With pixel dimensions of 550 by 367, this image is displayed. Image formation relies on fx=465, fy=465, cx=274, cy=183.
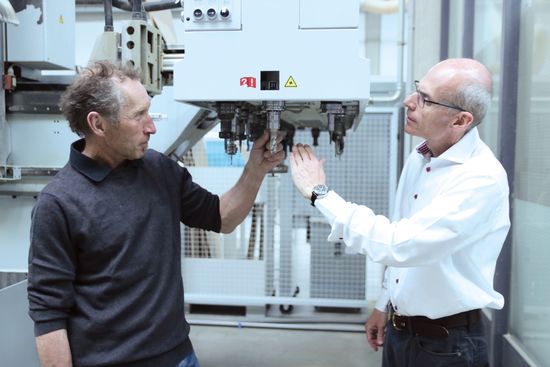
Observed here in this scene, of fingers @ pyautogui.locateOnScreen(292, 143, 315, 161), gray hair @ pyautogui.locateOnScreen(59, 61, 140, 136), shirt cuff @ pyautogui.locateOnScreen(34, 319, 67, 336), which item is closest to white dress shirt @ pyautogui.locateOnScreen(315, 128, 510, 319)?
fingers @ pyautogui.locateOnScreen(292, 143, 315, 161)

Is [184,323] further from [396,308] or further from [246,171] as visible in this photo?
[396,308]

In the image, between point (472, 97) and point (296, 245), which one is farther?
point (296, 245)

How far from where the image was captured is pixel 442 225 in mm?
1010

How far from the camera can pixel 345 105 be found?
3.73ft

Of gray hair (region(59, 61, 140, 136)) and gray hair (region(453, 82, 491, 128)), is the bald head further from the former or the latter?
gray hair (region(59, 61, 140, 136))

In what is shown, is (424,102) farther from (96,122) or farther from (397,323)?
(96,122)

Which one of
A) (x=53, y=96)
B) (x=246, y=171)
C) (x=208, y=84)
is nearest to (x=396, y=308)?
(x=246, y=171)

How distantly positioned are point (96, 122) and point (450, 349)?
1038 mm

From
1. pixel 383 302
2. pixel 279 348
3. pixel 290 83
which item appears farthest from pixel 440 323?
pixel 279 348

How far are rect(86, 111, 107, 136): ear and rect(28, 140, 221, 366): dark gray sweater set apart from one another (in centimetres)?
7

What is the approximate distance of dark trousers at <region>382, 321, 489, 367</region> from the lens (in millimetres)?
1187

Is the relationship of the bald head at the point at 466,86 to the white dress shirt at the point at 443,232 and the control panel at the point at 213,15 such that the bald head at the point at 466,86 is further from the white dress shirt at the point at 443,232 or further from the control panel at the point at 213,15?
the control panel at the point at 213,15

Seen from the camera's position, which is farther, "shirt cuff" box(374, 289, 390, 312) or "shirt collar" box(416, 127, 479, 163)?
"shirt cuff" box(374, 289, 390, 312)

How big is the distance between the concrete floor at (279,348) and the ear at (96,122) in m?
1.90
